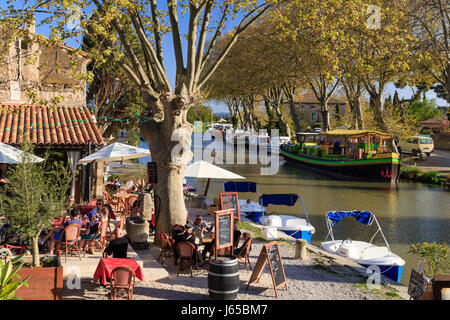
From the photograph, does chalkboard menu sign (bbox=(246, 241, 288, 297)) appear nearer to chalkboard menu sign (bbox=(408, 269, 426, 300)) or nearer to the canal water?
chalkboard menu sign (bbox=(408, 269, 426, 300))

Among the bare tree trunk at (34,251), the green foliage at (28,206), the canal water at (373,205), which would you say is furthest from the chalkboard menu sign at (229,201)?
the bare tree trunk at (34,251)

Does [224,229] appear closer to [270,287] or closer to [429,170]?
[270,287]

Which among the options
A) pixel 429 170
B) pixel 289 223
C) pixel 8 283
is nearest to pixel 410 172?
pixel 429 170

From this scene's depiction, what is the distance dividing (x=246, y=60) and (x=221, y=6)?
102ft

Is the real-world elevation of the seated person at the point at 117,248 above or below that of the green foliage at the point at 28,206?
below

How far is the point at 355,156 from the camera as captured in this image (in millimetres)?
36094

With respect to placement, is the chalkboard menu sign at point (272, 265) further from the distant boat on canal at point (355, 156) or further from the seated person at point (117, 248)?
the distant boat on canal at point (355, 156)

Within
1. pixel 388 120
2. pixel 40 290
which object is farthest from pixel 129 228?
pixel 388 120

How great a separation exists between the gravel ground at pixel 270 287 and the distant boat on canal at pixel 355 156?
23.3m

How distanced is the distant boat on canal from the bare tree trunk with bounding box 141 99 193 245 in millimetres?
24134

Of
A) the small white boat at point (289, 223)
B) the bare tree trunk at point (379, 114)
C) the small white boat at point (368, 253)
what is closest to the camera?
the small white boat at point (368, 253)

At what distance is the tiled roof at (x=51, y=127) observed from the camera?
16359 millimetres

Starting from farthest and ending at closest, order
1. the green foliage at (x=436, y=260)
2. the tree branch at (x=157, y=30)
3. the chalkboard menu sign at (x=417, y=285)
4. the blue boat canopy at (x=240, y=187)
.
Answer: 1. the blue boat canopy at (x=240, y=187)
2. the tree branch at (x=157, y=30)
3. the green foliage at (x=436, y=260)
4. the chalkboard menu sign at (x=417, y=285)
